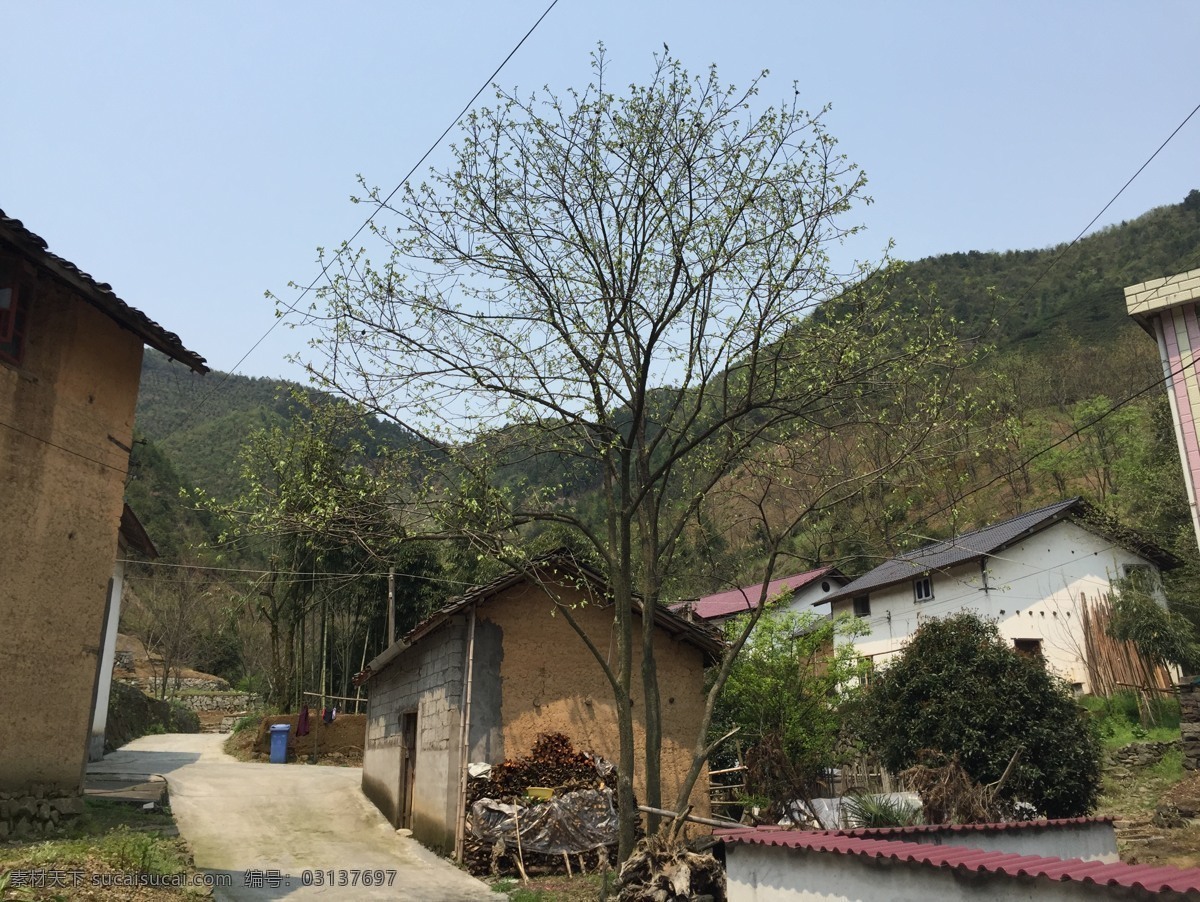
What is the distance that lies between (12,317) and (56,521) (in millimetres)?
2460

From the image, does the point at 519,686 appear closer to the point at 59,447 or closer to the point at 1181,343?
the point at 59,447

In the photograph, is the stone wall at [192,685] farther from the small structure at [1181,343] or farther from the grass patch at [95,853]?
the small structure at [1181,343]

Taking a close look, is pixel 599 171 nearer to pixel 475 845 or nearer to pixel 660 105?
pixel 660 105

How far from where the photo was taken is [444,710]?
1488 cm

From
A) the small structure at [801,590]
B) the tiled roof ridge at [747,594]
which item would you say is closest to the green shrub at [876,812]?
the tiled roof ridge at [747,594]

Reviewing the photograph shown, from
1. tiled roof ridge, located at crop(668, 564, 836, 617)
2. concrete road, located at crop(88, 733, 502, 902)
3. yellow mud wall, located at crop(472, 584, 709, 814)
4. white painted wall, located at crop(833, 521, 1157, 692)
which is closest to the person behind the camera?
concrete road, located at crop(88, 733, 502, 902)

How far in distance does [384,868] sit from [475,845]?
52.2 inches

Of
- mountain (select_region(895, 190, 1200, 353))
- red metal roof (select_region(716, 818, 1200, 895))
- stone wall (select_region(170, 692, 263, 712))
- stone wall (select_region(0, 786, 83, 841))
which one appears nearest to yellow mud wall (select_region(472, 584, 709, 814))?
stone wall (select_region(0, 786, 83, 841))

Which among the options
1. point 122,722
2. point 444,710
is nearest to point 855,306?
point 444,710

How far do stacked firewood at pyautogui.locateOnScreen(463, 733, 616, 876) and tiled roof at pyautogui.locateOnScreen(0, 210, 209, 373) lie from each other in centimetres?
747

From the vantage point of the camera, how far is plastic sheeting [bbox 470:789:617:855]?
1326cm

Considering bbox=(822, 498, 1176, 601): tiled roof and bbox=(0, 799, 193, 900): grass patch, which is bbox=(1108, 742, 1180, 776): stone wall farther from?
bbox=(0, 799, 193, 900): grass patch

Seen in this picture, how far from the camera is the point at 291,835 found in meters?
15.0

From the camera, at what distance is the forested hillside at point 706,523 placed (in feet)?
38.0
